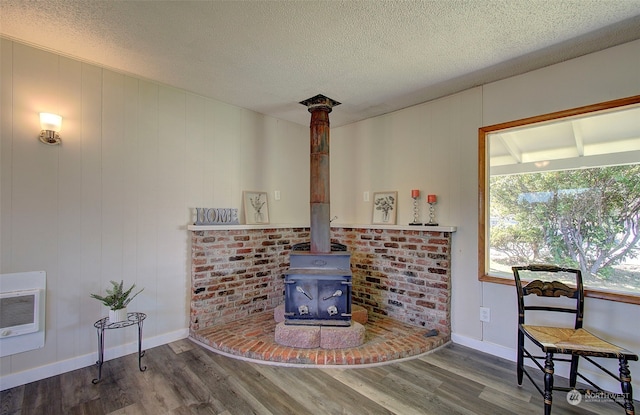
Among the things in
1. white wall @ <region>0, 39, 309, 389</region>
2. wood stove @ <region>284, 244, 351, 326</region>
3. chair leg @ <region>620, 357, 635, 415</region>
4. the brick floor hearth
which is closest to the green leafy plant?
white wall @ <region>0, 39, 309, 389</region>

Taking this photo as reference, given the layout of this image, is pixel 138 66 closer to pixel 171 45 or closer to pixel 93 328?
pixel 171 45

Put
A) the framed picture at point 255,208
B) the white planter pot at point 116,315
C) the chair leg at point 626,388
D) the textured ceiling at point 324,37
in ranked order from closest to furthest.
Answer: the chair leg at point 626,388, the textured ceiling at point 324,37, the white planter pot at point 116,315, the framed picture at point 255,208

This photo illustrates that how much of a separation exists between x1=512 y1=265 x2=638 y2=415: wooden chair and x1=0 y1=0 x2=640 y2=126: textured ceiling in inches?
67.3

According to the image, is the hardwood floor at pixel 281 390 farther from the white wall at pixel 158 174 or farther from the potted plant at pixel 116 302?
the potted plant at pixel 116 302

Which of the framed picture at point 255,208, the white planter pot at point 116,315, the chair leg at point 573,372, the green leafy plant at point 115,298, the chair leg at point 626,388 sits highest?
the framed picture at point 255,208

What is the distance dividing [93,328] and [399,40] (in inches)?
133

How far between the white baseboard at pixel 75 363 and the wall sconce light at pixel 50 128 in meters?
1.74

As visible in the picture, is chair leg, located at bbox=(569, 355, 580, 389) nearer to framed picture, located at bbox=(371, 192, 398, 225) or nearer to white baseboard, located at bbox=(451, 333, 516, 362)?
white baseboard, located at bbox=(451, 333, 516, 362)

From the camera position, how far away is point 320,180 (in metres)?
3.06

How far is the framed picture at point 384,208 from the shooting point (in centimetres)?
348

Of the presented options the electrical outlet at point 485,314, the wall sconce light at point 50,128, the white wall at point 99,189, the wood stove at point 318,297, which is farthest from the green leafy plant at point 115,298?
the electrical outlet at point 485,314

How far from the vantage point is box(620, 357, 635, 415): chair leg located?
1.61m

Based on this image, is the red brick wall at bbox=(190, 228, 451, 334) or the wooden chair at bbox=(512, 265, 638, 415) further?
the red brick wall at bbox=(190, 228, 451, 334)

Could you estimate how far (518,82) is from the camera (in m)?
2.61
